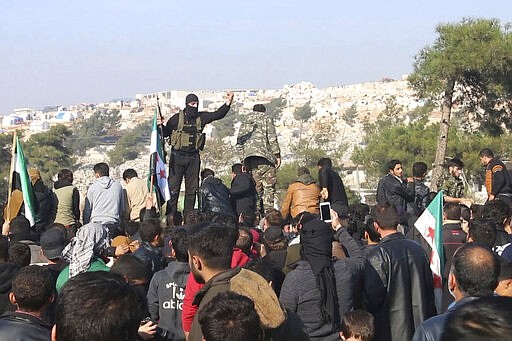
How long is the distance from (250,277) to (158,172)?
27.0 ft

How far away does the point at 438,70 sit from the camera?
23.5 metres

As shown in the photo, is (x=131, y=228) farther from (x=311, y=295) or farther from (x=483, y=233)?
(x=311, y=295)

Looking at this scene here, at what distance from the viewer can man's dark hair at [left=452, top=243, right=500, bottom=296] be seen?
492 centimetres

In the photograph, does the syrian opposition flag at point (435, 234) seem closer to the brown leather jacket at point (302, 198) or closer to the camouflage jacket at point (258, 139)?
the brown leather jacket at point (302, 198)

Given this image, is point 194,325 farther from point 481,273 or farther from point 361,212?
point 361,212

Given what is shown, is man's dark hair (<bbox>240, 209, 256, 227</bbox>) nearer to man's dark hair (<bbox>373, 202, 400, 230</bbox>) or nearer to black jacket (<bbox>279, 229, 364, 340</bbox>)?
man's dark hair (<bbox>373, 202, 400, 230</bbox>)

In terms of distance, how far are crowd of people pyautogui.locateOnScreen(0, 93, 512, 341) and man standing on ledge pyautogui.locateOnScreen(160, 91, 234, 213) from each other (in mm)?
1781

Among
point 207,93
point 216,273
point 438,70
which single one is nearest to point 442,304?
point 216,273

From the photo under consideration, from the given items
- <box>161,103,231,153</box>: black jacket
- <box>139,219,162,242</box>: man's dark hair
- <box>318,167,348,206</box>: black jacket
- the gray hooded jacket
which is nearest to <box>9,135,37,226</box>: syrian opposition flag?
the gray hooded jacket

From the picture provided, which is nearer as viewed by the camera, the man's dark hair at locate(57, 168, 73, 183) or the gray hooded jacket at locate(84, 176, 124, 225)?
the gray hooded jacket at locate(84, 176, 124, 225)

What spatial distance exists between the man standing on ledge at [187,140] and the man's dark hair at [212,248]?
8.65 metres

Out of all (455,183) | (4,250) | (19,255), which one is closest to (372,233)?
(19,255)

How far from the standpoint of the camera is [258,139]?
539 inches

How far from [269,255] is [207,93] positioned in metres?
192
